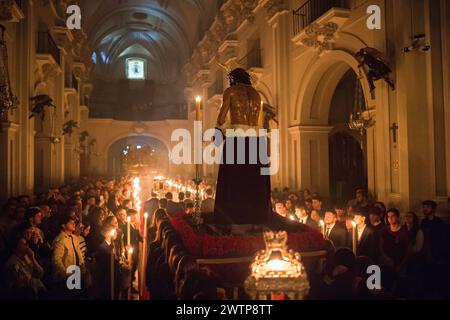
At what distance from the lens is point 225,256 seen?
17.6 feet

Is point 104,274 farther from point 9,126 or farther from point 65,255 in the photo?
point 9,126

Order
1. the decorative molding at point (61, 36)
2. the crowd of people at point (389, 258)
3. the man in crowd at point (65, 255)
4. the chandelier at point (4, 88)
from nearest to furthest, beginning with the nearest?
the crowd of people at point (389, 258)
the man in crowd at point (65, 255)
the chandelier at point (4, 88)
the decorative molding at point (61, 36)

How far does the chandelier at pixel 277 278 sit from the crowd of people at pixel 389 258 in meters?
1.43

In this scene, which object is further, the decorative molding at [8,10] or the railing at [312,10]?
the railing at [312,10]

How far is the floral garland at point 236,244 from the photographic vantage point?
212 inches

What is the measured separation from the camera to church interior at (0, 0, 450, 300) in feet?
17.3

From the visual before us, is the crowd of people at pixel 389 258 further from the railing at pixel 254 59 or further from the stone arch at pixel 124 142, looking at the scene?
the stone arch at pixel 124 142

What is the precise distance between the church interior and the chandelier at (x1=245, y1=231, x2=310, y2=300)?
0.01 m

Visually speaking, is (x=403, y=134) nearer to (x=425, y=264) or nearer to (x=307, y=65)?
(x=425, y=264)

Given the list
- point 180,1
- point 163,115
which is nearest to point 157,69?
point 163,115

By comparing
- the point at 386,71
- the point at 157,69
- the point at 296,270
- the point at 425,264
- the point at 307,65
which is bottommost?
the point at 425,264

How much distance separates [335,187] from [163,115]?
24281 mm

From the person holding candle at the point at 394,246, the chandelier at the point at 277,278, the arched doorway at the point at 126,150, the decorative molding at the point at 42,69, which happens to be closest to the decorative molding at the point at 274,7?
the decorative molding at the point at 42,69

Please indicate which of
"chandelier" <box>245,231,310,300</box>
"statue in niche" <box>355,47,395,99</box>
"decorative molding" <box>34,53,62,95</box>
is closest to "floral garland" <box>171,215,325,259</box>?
"chandelier" <box>245,231,310,300</box>
